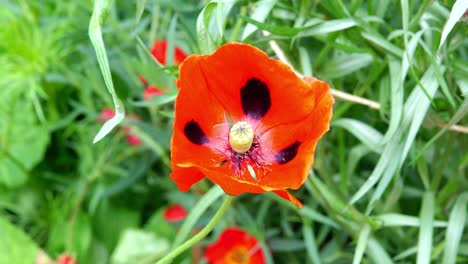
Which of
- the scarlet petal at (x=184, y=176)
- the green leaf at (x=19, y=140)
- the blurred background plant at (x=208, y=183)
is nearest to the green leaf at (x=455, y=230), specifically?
the blurred background plant at (x=208, y=183)

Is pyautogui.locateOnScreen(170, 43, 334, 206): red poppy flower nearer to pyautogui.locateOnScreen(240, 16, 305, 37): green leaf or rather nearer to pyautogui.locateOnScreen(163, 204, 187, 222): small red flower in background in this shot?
pyautogui.locateOnScreen(240, 16, 305, 37): green leaf

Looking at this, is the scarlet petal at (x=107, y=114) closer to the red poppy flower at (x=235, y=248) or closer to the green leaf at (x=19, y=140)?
the green leaf at (x=19, y=140)

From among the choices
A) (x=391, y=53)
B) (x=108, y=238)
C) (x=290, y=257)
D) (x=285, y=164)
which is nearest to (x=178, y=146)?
(x=285, y=164)

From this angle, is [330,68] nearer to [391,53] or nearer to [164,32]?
[391,53]

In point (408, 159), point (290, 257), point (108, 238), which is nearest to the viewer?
point (408, 159)

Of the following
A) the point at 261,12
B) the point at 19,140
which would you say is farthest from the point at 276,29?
the point at 19,140

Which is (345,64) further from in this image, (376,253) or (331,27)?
(376,253)
